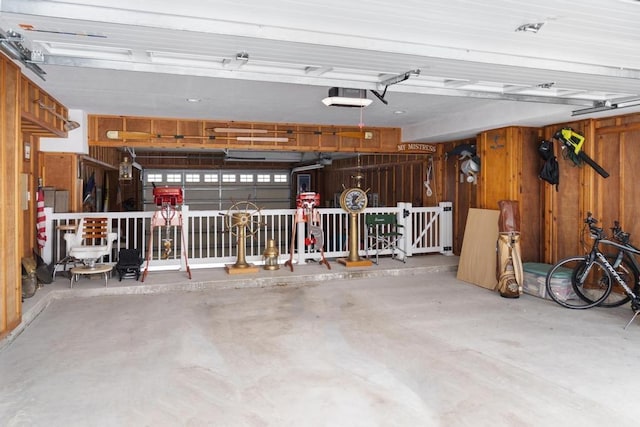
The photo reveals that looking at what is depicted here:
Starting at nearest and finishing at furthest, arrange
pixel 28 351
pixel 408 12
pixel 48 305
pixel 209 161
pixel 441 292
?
1. pixel 408 12
2. pixel 28 351
3. pixel 48 305
4. pixel 441 292
5. pixel 209 161

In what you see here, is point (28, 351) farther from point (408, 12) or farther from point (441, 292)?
point (441, 292)

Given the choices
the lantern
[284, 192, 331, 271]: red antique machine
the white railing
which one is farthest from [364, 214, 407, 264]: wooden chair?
the lantern

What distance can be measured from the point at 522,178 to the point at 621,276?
6.91 ft

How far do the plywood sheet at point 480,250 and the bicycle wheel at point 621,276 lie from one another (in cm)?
128

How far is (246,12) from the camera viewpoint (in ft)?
9.30

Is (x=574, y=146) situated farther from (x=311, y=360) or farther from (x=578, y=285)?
(x=311, y=360)

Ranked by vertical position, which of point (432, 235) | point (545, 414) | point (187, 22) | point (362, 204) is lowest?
point (545, 414)

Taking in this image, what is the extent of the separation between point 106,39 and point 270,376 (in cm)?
282

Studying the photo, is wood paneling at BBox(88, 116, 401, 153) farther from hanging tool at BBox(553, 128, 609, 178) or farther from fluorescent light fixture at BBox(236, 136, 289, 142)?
hanging tool at BBox(553, 128, 609, 178)

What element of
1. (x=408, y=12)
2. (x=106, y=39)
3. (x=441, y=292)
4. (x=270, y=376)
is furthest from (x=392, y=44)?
(x=441, y=292)

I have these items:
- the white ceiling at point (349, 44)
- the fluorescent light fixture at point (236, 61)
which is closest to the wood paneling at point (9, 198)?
the white ceiling at point (349, 44)

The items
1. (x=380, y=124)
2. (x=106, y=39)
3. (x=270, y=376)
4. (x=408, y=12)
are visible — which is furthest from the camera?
(x=380, y=124)

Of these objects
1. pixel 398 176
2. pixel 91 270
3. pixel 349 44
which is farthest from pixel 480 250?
pixel 91 270

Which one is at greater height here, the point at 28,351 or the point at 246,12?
the point at 246,12
